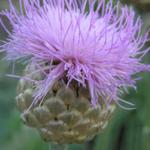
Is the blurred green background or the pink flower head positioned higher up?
the pink flower head

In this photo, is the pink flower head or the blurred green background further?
the blurred green background

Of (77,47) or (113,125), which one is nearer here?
(77,47)

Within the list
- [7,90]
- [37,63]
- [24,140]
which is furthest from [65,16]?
[7,90]

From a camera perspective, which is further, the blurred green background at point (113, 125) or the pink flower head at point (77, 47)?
the blurred green background at point (113, 125)

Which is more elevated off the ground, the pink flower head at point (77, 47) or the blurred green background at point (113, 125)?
the pink flower head at point (77, 47)

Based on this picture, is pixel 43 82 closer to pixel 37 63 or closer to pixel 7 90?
pixel 37 63
